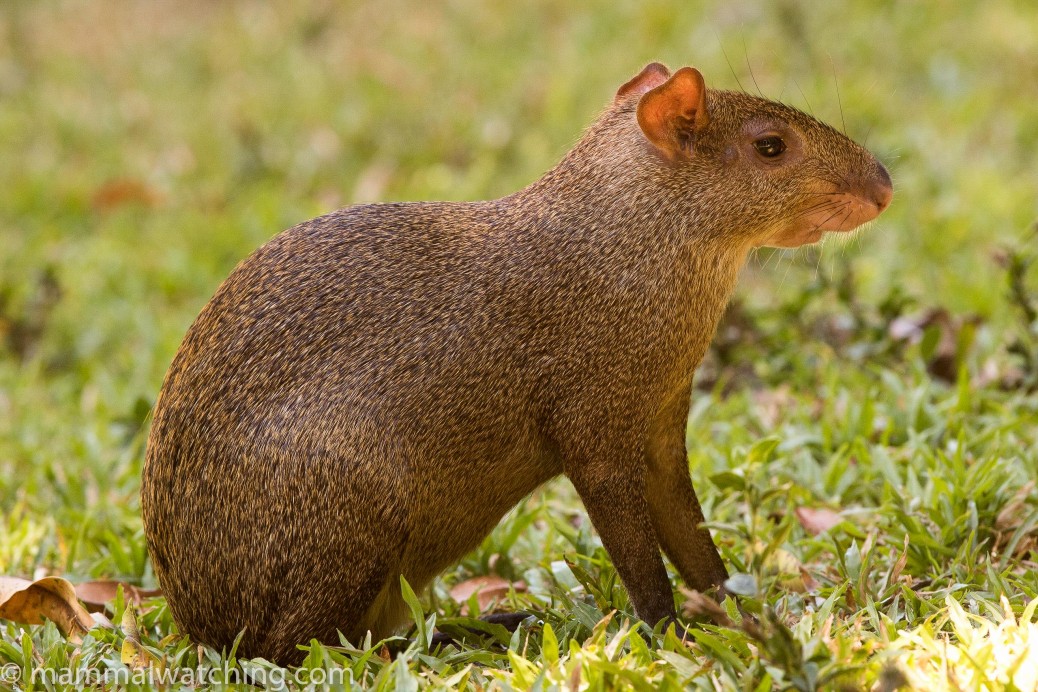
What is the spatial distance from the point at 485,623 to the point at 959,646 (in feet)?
3.83

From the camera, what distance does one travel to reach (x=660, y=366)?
3.21 meters

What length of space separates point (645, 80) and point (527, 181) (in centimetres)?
355

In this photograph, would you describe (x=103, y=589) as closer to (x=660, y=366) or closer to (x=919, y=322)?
(x=660, y=366)

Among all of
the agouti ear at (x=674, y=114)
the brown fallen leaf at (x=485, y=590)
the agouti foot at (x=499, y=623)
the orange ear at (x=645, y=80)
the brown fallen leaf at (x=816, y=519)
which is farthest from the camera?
the brown fallen leaf at (x=816, y=519)

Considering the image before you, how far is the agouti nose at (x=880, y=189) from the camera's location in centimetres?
333

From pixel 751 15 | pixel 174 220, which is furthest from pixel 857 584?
pixel 751 15

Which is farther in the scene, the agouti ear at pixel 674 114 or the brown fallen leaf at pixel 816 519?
the brown fallen leaf at pixel 816 519

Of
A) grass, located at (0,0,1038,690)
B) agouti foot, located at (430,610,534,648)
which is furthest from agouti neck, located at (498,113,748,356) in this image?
agouti foot, located at (430,610,534,648)

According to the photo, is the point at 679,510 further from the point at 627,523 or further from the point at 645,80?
the point at 645,80

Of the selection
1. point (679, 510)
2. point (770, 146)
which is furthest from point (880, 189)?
point (679, 510)

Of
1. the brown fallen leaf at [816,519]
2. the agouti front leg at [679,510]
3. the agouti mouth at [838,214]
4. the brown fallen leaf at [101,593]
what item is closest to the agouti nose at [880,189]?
the agouti mouth at [838,214]

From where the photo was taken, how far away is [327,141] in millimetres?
7965

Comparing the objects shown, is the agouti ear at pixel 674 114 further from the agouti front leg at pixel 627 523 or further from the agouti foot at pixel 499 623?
the agouti foot at pixel 499 623

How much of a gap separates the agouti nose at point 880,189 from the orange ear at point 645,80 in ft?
2.06
